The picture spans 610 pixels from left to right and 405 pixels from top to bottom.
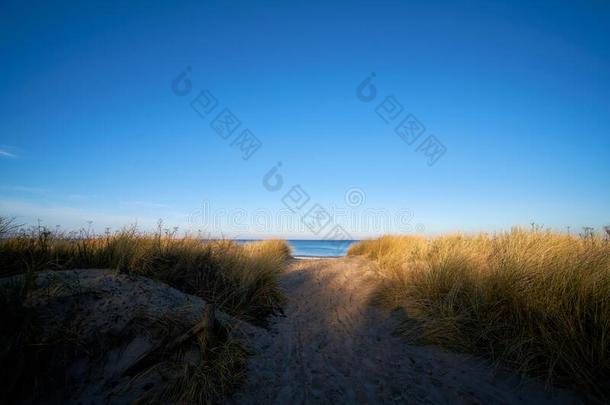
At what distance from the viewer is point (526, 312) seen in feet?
10.5

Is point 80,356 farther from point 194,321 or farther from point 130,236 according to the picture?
point 130,236

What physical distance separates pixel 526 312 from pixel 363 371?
1990 millimetres

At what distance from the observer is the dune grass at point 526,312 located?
257 cm

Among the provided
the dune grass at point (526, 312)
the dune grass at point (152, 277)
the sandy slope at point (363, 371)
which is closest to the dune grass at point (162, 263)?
the dune grass at point (152, 277)

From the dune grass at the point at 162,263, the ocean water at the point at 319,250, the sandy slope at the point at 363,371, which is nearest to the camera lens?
the sandy slope at the point at 363,371

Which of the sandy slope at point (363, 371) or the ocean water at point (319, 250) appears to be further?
the ocean water at point (319, 250)

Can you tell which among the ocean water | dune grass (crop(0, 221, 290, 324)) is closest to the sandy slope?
dune grass (crop(0, 221, 290, 324))

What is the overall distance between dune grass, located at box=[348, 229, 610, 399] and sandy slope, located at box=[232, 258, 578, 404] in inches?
8.8

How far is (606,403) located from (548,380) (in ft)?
1.16

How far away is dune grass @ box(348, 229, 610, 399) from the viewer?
2568mm

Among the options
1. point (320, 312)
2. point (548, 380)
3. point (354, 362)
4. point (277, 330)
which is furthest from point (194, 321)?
point (548, 380)

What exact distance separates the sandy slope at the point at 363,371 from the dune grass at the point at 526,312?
223 millimetres

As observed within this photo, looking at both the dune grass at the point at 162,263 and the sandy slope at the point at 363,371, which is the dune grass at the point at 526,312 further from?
the dune grass at the point at 162,263

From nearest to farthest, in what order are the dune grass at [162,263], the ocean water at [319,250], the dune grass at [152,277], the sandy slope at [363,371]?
the dune grass at [152,277] < the sandy slope at [363,371] < the dune grass at [162,263] < the ocean water at [319,250]
